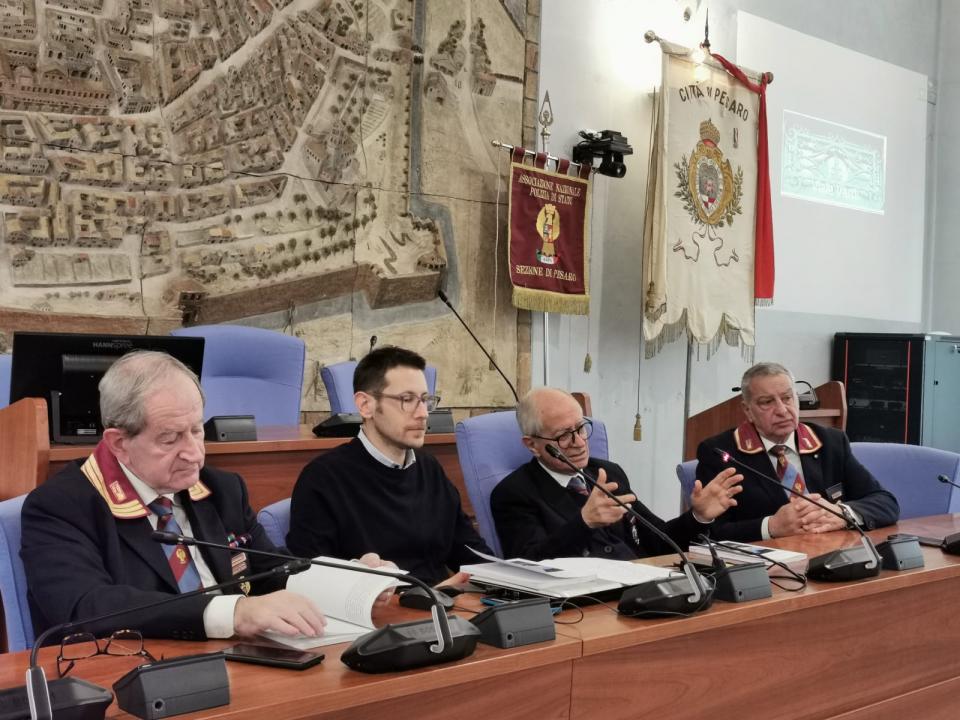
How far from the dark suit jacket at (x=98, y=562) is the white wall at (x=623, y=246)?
3.98 m

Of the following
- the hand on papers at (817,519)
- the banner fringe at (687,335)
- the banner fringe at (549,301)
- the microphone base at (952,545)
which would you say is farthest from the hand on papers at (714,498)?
the banner fringe at (687,335)

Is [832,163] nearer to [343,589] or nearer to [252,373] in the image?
[252,373]

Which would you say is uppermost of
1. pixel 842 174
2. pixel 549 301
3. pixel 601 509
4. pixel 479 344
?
pixel 842 174

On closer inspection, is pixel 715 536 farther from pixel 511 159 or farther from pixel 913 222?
pixel 913 222

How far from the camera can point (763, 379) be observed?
3.44 m

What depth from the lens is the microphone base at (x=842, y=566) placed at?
216 centimetres

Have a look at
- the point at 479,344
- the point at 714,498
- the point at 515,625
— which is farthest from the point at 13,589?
the point at 479,344

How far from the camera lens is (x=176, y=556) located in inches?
75.5

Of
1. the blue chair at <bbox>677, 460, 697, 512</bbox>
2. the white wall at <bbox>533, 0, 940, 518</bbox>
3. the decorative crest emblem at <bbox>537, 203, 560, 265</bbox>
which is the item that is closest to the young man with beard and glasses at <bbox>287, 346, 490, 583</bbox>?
the blue chair at <bbox>677, 460, 697, 512</bbox>

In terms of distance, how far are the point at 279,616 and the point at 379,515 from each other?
106cm

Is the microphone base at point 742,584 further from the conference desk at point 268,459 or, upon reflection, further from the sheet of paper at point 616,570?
the conference desk at point 268,459

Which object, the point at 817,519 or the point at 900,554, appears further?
the point at 817,519

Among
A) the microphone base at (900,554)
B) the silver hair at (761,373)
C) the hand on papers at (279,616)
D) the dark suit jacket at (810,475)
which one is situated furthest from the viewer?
the silver hair at (761,373)

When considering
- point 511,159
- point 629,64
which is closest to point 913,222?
point 629,64
